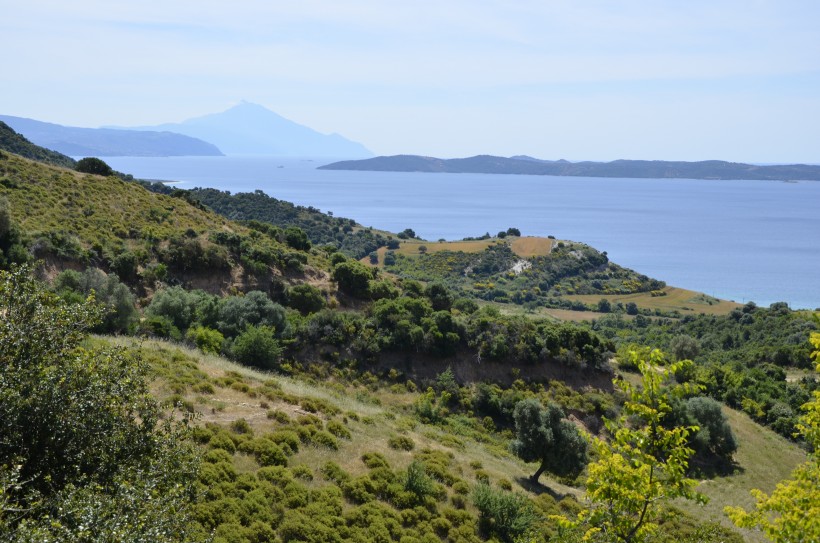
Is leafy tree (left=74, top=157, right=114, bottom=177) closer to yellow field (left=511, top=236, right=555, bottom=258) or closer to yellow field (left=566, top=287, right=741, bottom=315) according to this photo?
yellow field (left=566, top=287, right=741, bottom=315)

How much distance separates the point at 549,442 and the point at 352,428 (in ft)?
25.3

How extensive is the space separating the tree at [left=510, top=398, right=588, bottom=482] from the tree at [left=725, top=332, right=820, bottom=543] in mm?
12888

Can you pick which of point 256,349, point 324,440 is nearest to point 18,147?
point 256,349

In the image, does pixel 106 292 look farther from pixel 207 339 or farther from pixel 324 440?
pixel 324 440

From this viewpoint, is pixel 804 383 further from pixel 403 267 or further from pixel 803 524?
pixel 403 267

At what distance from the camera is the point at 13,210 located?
38.1 meters

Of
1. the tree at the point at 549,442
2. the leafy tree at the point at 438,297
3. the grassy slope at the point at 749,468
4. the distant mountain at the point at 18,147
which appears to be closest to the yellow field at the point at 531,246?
the leafy tree at the point at 438,297

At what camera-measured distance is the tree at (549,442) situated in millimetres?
21594

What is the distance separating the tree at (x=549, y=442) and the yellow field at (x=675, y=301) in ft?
242

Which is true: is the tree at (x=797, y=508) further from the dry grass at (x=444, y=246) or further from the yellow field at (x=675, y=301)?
the dry grass at (x=444, y=246)

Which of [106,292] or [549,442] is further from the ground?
[106,292]

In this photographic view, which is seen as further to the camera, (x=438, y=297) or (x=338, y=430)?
(x=438, y=297)

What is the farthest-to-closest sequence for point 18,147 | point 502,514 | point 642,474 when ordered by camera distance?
point 18,147 < point 502,514 < point 642,474

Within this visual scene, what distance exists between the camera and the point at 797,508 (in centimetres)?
790
